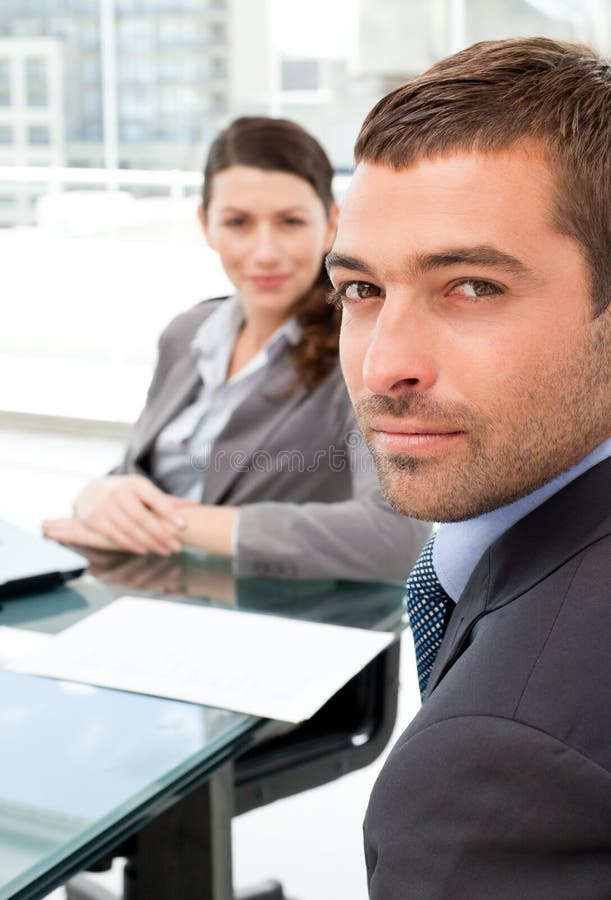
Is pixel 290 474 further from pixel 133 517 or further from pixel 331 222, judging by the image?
pixel 331 222

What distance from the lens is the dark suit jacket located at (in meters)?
0.69

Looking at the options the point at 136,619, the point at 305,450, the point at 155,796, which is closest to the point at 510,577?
the point at 155,796

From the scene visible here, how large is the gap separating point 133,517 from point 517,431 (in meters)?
1.05

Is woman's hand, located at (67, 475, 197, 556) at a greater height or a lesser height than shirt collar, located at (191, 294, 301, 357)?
lesser

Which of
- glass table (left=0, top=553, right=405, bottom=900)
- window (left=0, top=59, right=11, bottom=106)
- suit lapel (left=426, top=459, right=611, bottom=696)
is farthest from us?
window (left=0, top=59, right=11, bottom=106)

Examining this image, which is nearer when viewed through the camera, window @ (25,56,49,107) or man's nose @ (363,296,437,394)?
man's nose @ (363,296,437,394)

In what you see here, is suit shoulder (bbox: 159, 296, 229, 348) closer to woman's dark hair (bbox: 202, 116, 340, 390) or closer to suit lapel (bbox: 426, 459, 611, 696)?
woman's dark hair (bbox: 202, 116, 340, 390)

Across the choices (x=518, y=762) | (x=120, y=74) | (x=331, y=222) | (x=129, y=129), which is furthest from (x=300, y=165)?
(x=129, y=129)

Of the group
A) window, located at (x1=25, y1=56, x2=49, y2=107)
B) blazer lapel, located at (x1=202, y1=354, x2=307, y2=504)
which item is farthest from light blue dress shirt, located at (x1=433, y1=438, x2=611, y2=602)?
window, located at (x1=25, y1=56, x2=49, y2=107)

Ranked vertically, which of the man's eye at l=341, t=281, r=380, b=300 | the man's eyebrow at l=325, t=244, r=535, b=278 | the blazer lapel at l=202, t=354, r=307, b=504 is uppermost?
the man's eyebrow at l=325, t=244, r=535, b=278

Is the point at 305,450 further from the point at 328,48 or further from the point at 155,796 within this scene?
the point at 328,48

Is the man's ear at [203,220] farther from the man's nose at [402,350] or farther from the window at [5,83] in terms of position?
the window at [5,83]

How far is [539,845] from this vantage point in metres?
0.69

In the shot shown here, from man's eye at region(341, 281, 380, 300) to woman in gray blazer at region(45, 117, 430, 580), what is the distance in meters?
0.83
